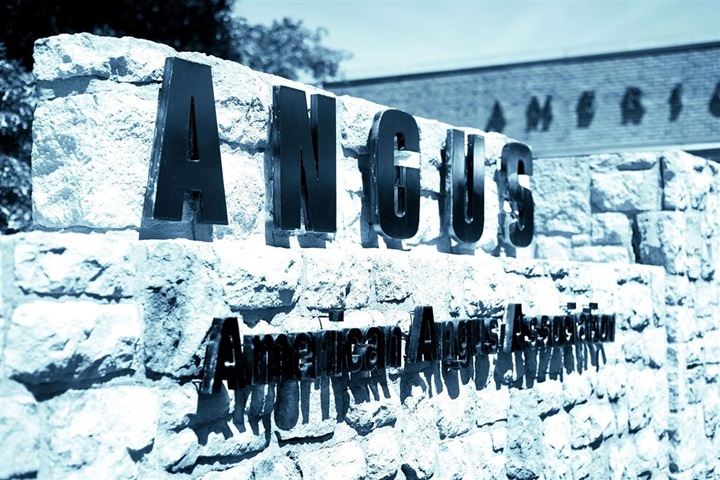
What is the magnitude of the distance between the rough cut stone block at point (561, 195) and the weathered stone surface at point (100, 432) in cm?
413

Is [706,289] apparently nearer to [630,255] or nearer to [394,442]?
[630,255]

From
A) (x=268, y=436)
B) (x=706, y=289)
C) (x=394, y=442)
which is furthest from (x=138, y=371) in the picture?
(x=706, y=289)

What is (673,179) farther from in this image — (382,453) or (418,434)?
(382,453)

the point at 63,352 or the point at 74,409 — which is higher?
the point at 63,352

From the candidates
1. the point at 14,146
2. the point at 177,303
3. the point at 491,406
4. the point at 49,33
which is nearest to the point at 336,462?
the point at 177,303

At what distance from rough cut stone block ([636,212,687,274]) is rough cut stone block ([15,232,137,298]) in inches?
167

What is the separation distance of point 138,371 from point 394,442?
4.20ft

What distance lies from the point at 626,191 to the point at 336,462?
353cm


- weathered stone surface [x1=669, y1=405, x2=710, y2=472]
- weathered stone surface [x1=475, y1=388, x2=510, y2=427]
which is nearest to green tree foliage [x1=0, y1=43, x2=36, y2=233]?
weathered stone surface [x1=475, y1=388, x2=510, y2=427]

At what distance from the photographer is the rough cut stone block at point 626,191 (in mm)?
5727

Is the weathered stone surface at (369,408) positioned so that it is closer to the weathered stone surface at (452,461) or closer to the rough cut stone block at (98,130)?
the weathered stone surface at (452,461)

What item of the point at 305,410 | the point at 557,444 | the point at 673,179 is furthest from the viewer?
the point at 673,179

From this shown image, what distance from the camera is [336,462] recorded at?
3.06 meters

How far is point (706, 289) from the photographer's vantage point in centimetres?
629
